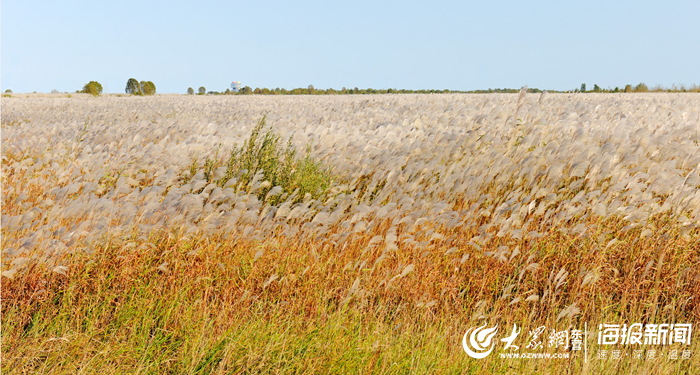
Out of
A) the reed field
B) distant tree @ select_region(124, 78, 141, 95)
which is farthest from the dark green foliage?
distant tree @ select_region(124, 78, 141, 95)

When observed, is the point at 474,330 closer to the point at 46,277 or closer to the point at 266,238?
the point at 266,238

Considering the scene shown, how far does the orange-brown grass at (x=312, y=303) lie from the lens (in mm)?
2486

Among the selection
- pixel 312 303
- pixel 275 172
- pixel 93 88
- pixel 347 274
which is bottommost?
pixel 312 303

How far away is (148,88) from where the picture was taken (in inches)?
2016

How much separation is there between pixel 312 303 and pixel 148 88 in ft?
178

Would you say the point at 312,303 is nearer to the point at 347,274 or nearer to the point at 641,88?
the point at 347,274

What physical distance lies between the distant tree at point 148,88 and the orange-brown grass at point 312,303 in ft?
172

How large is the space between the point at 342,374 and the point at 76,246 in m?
2.18

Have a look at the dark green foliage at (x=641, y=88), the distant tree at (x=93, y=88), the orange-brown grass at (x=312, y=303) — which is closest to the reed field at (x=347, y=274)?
the orange-brown grass at (x=312, y=303)

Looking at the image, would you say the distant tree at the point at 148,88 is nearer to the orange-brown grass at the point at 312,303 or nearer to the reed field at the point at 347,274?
the reed field at the point at 347,274

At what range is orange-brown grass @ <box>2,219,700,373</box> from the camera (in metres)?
2.49

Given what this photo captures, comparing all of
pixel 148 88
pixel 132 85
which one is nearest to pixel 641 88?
pixel 148 88

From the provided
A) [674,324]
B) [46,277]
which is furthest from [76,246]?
[674,324]

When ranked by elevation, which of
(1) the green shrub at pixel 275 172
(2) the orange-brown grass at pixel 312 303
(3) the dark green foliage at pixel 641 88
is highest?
(3) the dark green foliage at pixel 641 88
